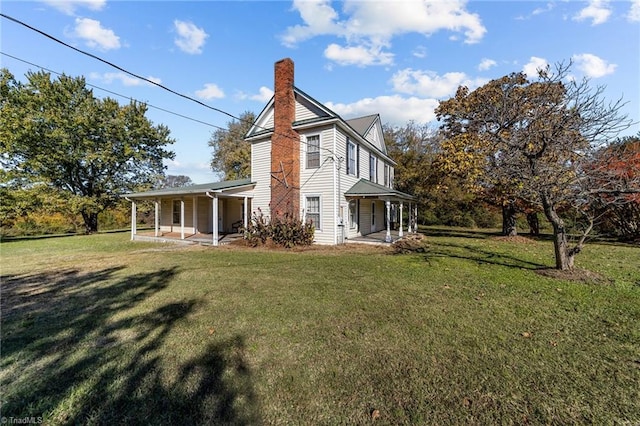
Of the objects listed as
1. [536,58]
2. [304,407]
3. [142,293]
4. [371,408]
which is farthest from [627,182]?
[142,293]

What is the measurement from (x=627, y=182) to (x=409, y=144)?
2059 centimetres

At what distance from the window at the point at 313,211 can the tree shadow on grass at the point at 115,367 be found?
28.5 ft

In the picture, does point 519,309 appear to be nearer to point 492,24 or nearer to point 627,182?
point 627,182

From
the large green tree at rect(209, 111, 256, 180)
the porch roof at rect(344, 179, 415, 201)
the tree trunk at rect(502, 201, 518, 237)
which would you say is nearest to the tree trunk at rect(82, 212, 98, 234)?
the large green tree at rect(209, 111, 256, 180)

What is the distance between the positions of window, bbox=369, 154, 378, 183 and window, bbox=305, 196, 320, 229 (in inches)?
210

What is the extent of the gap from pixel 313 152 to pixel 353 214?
4037 mm

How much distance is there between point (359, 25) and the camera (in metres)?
9.72

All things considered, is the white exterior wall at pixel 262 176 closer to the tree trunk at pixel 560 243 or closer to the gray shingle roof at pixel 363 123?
the gray shingle roof at pixel 363 123

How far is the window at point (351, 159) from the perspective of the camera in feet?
46.0

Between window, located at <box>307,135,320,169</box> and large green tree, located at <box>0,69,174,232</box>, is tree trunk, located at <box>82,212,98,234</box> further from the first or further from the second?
window, located at <box>307,135,320,169</box>

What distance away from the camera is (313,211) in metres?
13.5

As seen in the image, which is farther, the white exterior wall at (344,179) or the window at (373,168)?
the window at (373,168)

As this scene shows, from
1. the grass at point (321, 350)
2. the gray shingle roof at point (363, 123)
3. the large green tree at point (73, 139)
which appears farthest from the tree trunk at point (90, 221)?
the gray shingle roof at point (363, 123)

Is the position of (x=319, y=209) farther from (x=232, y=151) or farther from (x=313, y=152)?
(x=232, y=151)
